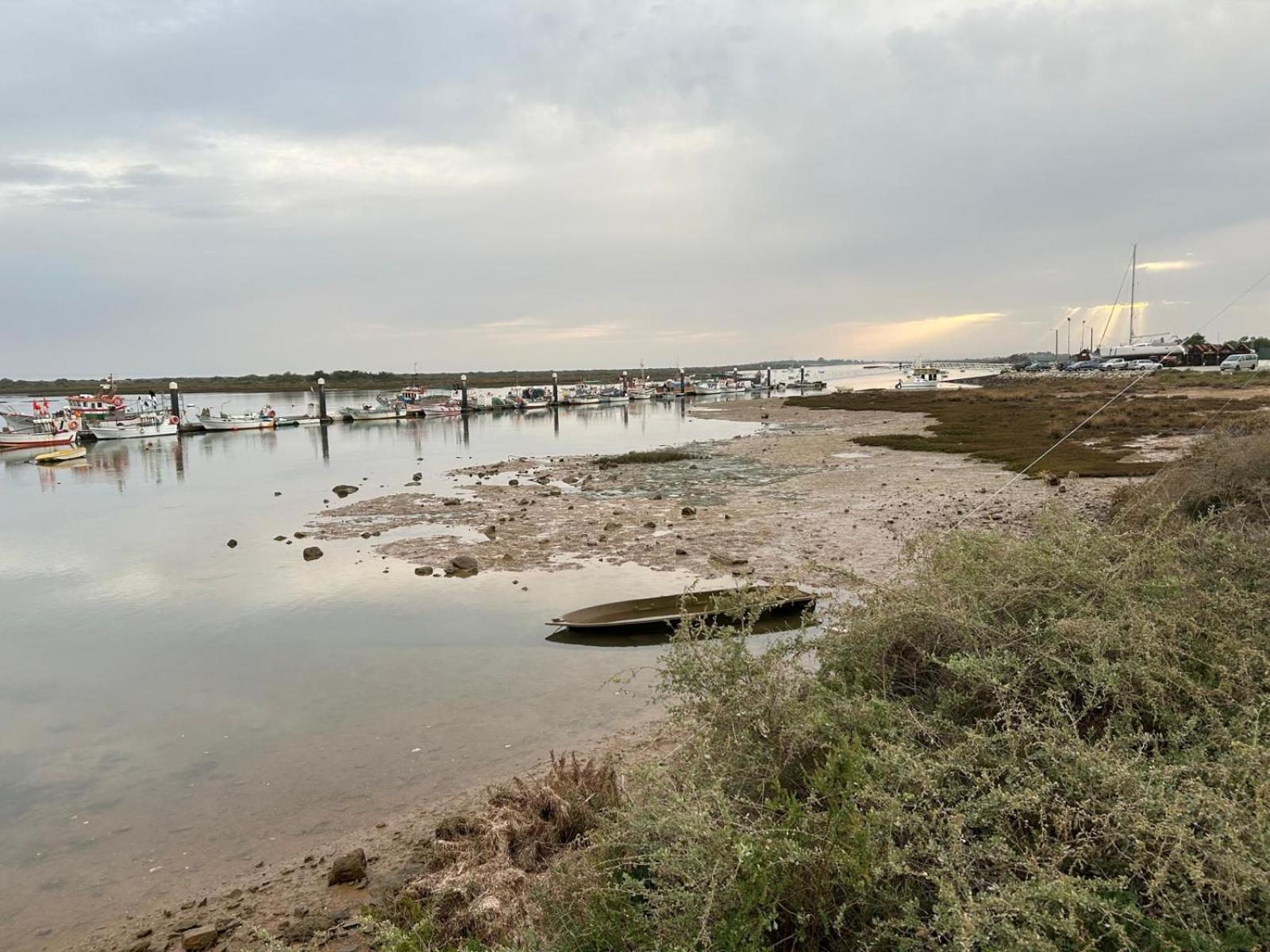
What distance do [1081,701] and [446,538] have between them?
15831 millimetres

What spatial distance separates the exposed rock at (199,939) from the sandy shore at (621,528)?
5 cm

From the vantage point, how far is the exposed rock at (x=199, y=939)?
5.04m

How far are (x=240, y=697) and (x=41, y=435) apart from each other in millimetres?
50026

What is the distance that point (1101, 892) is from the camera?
2.91 metres

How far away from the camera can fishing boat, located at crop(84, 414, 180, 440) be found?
51.5 m

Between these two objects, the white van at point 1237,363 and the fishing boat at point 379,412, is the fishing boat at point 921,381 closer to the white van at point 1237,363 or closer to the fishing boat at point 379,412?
the white van at point 1237,363

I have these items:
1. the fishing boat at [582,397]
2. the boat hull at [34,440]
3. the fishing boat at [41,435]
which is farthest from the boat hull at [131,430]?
the fishing boat at [582,397]

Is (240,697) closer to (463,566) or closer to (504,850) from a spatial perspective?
(463,566)

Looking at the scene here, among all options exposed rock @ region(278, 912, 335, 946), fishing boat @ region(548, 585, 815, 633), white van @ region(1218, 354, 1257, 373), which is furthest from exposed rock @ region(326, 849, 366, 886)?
white van @ region(1218, 354, 1257, 373)

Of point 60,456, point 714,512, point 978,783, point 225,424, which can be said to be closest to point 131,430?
point 225,424

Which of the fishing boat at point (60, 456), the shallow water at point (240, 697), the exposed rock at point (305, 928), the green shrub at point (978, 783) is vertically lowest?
the shallow water at point (240, 697)

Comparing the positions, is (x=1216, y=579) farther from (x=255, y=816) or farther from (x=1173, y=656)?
(x=255, y=816)

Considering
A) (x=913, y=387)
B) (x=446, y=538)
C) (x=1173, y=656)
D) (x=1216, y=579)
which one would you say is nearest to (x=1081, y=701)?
(x=1173, y=656)

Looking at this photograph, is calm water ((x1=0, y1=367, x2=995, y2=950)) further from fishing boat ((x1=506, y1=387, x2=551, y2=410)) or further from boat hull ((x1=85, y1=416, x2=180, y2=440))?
fishing boat ((x1=506, y1=387, x2=551, y2=410))
